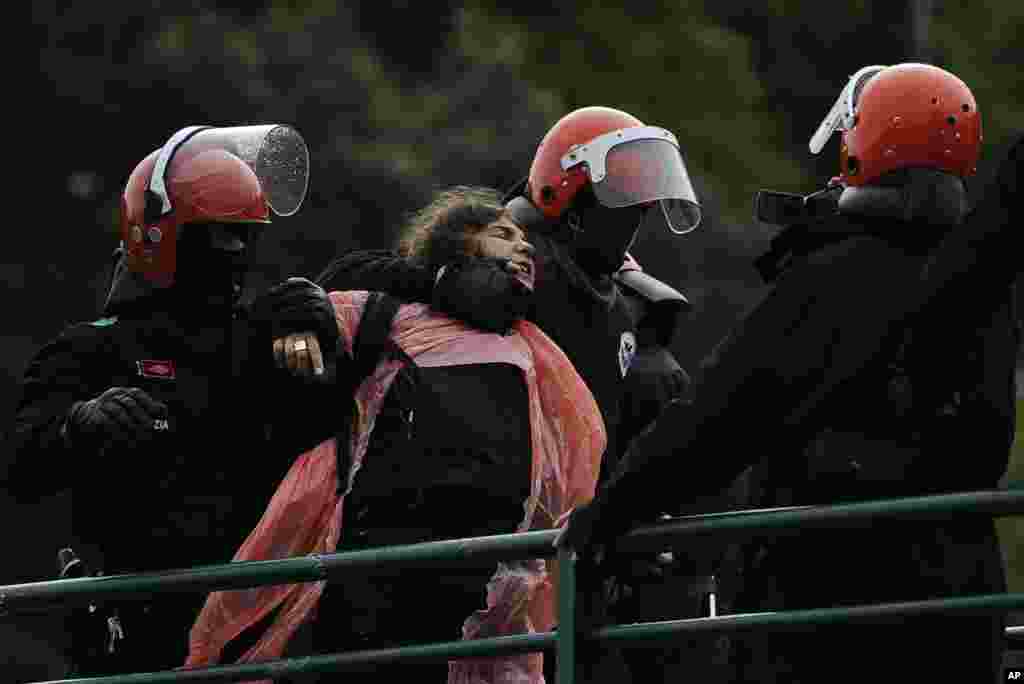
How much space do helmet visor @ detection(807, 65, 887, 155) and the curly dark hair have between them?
84cm

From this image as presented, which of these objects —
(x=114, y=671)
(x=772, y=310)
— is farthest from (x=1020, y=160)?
(x=114, y=671)

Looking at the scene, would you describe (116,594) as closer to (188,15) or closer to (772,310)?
A: (772,310)

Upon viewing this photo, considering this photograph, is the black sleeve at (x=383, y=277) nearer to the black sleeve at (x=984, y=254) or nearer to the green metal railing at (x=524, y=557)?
the green metal railing at (x=524, y=557)

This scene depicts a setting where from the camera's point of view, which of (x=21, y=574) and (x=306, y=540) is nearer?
A: (x=306, y=540)

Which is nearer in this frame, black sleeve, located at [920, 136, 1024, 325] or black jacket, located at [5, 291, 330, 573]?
black sleeve, located at [920, 136, 1024, 325]

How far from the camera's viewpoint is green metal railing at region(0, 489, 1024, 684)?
4.29m

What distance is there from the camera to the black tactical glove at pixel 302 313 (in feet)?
18.2

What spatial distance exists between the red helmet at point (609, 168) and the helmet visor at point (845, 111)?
1036mm

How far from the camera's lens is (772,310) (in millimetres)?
4395

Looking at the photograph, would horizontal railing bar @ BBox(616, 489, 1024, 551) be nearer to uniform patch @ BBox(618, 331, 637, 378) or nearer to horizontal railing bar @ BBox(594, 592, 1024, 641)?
horizontal railing bar @ BBox(594, 592, 1024, 641)

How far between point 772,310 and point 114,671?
205 centimetres

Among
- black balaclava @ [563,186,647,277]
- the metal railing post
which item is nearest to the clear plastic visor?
black balaclava @ [563,186,647,277]

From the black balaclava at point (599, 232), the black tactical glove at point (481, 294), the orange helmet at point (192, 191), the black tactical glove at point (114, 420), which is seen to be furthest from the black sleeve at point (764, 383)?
the black balaclava at point (599, 232)

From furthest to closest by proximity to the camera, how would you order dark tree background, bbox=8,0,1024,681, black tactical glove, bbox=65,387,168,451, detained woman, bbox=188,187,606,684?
dark tree background, bbox=8,0,1024,681, detained woman, bbox=188,187,606,684, black tactical glove, bbox=65,387,168,451
